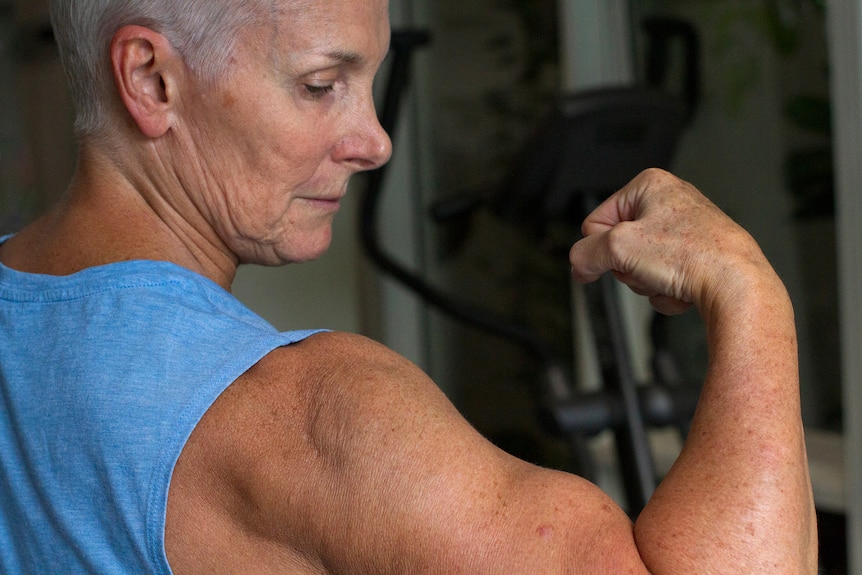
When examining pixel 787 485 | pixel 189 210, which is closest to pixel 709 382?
pixel 787 485

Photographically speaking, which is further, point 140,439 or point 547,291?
point 547,291

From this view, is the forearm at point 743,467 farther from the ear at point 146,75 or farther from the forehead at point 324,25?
the ear at point 146,75

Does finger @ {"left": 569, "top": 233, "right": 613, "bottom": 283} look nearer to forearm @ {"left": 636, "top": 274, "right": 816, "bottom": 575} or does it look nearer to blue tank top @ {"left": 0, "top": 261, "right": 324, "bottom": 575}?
forearm @ {"left": 636, "top": 274, "right": 816, "bottom": 575}

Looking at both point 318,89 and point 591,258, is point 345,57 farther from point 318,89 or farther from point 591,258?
point 591,258

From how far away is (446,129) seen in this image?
3252mm

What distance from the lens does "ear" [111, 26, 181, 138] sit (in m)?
0.86

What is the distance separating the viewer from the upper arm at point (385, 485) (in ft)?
2.26

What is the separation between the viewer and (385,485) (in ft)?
2.27

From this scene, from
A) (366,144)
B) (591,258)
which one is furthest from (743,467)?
(366,144)

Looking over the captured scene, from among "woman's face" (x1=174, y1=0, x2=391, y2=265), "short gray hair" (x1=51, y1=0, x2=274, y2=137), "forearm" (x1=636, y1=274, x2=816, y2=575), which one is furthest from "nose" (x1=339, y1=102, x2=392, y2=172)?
"forearm" (x1=636, y1=274, x2=816, y2=575)

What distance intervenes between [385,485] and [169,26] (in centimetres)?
48

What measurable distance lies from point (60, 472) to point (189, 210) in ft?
0.97

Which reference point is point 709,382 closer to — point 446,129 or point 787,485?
point 787,485

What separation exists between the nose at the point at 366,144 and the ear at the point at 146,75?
19cm
